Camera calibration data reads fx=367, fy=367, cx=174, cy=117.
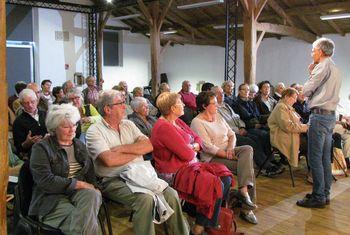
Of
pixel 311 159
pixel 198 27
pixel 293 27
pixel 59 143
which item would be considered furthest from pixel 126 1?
pixel 59 143

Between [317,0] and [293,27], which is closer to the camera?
[317,0]

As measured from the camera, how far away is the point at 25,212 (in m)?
2.15

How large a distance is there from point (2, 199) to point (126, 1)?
9.21 metres

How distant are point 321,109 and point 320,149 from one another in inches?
14.9

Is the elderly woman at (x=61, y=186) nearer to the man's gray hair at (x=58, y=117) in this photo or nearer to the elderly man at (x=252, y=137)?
the man's gray hair at (x=58, y=117)

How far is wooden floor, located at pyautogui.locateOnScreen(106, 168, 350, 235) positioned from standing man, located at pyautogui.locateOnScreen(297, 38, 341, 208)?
0.18 meters

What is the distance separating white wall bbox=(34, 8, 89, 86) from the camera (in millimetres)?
10773

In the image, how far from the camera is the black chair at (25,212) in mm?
2068

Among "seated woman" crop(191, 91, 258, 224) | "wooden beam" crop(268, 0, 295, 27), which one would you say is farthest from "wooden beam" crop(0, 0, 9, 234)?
"wooden beam" crop(268, 0, 295, 27)

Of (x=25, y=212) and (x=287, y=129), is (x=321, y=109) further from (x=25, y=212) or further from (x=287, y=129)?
(x=25, y=212)

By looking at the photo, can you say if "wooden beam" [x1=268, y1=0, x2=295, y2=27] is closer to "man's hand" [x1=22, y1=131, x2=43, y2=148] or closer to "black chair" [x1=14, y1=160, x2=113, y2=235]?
"man's hand" [x1=22, y1=131, x2=43, y2=148]

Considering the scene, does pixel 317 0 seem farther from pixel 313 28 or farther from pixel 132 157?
pixel 132 157

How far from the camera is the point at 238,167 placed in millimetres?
3223

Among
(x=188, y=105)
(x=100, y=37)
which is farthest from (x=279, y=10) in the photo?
(x=100, y=37)
